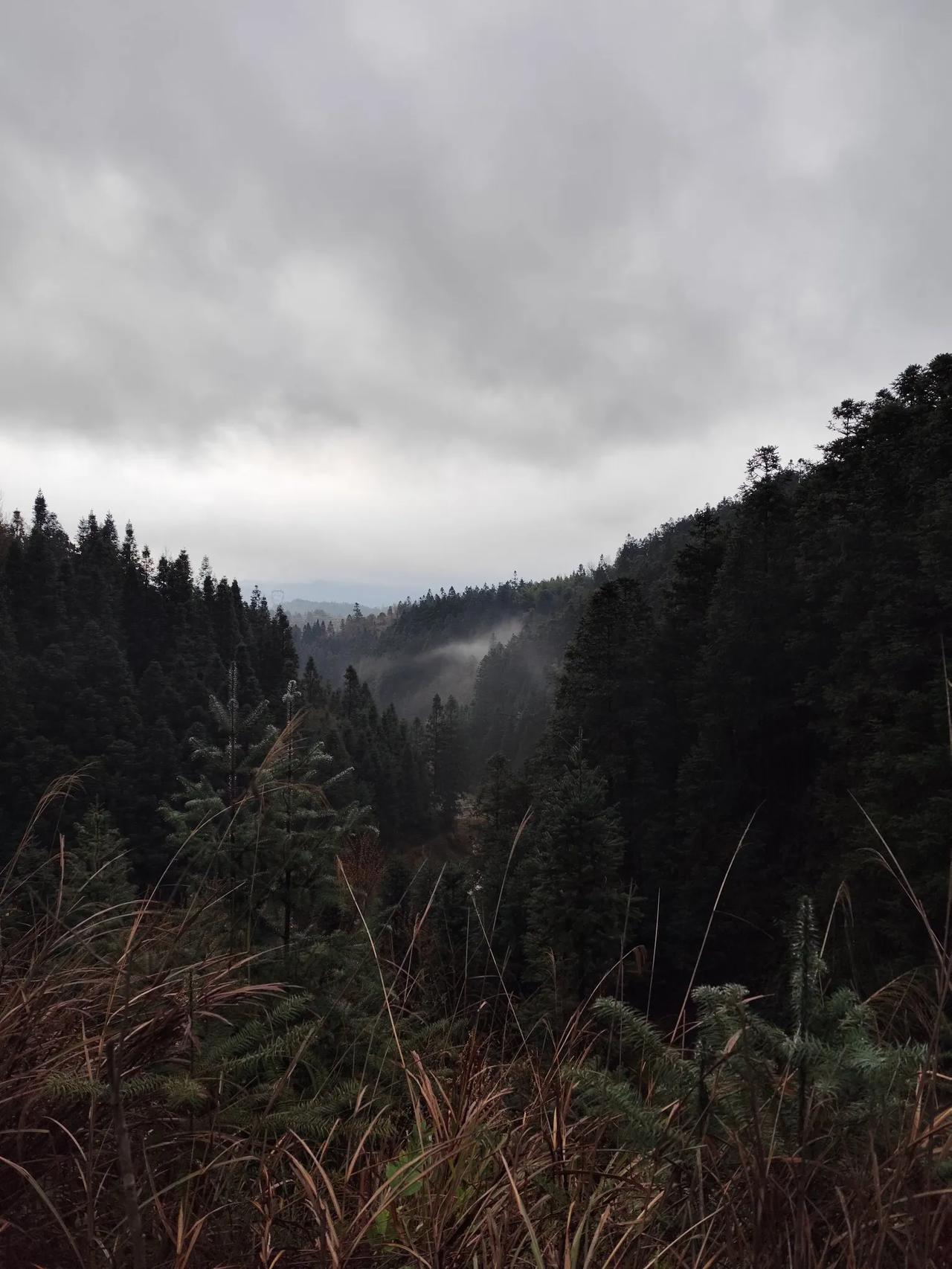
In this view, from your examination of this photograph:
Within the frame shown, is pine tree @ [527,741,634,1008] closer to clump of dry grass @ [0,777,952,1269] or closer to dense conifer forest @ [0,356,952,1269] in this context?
dense conifer forest @ [0,356,952,1269]

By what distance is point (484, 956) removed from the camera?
15.8ft

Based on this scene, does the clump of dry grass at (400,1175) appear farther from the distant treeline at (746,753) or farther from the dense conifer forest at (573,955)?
the distant treeline at (746,753)

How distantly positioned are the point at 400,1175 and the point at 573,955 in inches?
469

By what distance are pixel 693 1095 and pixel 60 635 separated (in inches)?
2755

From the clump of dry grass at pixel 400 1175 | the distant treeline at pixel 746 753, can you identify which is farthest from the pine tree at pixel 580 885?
the clump of dry grass at pixel 400 1175

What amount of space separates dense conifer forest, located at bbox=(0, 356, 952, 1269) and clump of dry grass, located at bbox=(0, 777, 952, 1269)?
0.02 m

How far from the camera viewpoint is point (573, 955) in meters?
12.4

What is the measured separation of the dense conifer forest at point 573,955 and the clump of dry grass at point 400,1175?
0.02 metres

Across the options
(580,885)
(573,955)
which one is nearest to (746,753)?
(580,885)

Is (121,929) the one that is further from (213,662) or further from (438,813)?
(438,813)

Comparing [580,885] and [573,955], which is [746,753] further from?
[573,955]

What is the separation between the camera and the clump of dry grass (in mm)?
1390

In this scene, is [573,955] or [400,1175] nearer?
[400,1175]

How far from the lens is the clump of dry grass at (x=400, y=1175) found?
4.56ft
